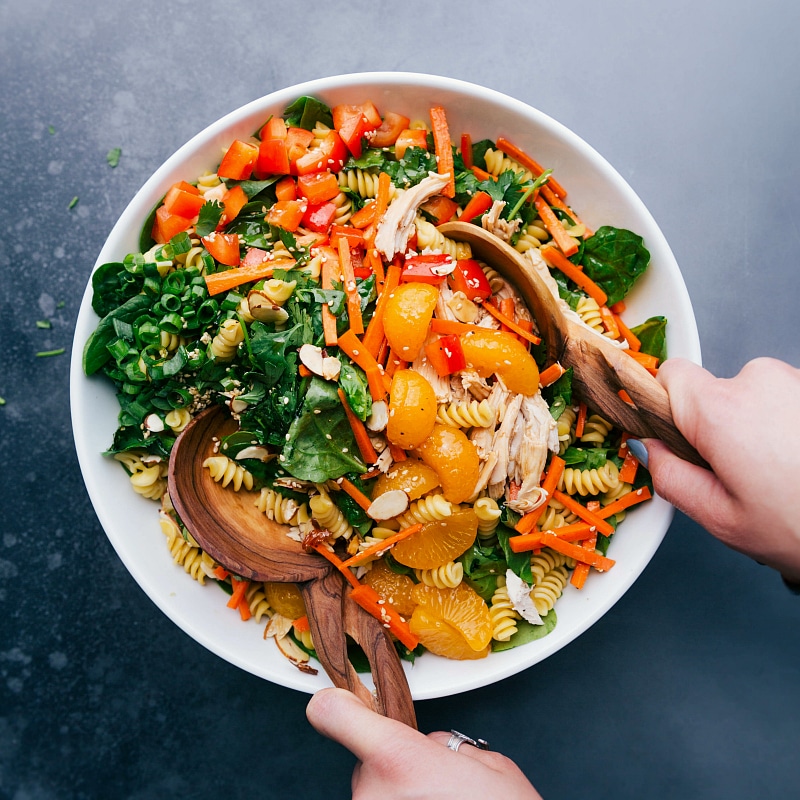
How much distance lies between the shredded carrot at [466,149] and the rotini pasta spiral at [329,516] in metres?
1.88

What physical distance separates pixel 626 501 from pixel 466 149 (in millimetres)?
1989

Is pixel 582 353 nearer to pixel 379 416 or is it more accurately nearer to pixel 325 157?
pixel 379 416

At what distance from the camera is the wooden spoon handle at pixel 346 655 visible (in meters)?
3.11

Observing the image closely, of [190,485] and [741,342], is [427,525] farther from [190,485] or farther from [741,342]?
[741,342]

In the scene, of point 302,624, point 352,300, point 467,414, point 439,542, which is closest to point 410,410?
point 467,414

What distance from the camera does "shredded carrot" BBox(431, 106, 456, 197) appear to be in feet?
10.9

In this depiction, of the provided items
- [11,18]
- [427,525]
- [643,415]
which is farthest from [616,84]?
[11,18]

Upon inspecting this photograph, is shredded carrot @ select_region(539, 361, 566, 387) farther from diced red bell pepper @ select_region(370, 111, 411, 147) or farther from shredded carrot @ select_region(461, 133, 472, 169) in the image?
diced red bell pepper @ select_region(370, 111, 411, 147)

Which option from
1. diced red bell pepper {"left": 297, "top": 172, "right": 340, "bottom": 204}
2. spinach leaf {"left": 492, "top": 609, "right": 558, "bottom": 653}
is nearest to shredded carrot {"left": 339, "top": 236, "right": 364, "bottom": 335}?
diced red bell pepper {"left": 297, "top": 172, "right": 340, "bottom": 204}

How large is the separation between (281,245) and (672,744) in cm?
378

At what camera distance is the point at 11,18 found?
399cm

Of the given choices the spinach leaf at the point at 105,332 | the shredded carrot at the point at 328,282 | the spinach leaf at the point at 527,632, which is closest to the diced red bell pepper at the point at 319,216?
the shredded carrot at the point at 328,282

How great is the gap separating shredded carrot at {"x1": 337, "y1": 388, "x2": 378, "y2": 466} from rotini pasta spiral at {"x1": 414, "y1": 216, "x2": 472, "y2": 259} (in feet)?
2.71

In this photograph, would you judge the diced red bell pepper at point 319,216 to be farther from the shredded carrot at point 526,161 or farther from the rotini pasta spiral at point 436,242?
the shredded carrot at point 526,161
